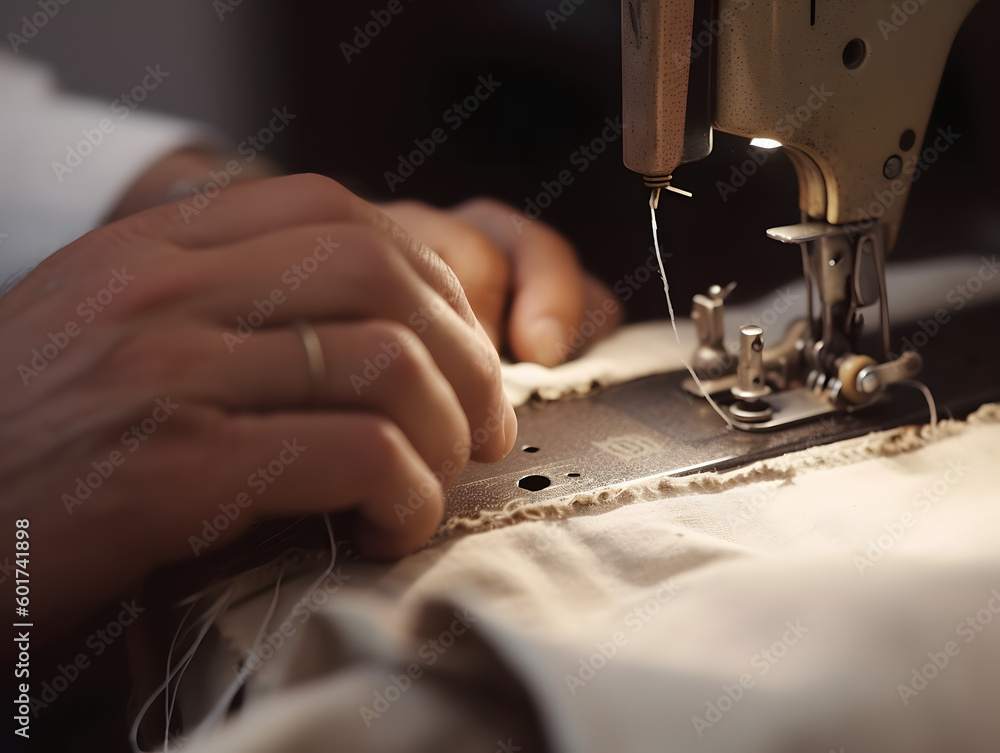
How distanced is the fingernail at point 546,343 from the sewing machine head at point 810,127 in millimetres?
151

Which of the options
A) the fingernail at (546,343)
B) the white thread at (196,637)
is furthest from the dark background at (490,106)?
the white thread at (196,637)

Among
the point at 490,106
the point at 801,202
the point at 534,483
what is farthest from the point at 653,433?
the point at 490,106

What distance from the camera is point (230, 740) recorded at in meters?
0.46

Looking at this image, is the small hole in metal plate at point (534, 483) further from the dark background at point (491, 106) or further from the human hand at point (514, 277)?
the dark background at point (491, 106)

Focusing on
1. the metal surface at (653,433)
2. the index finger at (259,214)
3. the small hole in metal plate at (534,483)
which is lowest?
the metal surface at (653,433)

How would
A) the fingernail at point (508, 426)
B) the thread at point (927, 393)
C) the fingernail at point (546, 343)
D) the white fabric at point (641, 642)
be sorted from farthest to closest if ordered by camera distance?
the fingernail at point (546, 343) < the thread at point (927, 393) < the fingernail at point (508, 426) < the white fabric at point (641, 642)

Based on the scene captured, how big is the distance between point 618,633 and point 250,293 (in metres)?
0.32

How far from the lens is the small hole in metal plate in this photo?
0.69 m

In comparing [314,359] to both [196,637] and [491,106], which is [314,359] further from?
[491,106]

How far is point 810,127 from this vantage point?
0.74 meters

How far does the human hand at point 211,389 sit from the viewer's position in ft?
1.76

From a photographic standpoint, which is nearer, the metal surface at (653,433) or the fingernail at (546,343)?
the metal surface at (653,433)

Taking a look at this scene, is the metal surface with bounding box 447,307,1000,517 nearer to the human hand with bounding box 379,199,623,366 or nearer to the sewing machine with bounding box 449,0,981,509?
the sewing machine with bounding box 449,0,981,509

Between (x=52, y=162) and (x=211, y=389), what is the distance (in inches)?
14.8
